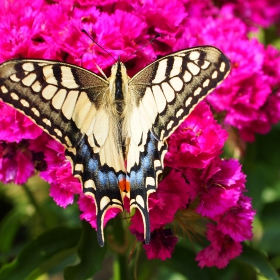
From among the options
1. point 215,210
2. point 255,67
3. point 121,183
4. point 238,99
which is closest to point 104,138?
point 121,183

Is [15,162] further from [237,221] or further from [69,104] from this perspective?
[237,221]

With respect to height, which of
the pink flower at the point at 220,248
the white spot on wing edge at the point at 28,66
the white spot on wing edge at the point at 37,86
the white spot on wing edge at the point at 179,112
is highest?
the white spot on wing edge at the point at 28,66

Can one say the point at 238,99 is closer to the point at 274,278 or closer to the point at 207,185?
the point at 207,185

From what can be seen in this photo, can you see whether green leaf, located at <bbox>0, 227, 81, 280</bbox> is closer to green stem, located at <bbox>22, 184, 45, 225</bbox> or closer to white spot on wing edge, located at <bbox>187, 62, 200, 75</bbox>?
green stem, located at <bbox>22, 184, 45, 225</bbox>

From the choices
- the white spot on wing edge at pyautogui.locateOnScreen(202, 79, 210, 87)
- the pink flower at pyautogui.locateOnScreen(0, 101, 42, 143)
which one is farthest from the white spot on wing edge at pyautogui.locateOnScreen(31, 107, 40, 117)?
the white spot on wing edge at pyautogui.locateOnScreen(202, 79, 210, 87)

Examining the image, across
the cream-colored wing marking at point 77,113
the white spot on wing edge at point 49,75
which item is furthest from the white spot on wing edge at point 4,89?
the white spot on wing edge at point 49,75

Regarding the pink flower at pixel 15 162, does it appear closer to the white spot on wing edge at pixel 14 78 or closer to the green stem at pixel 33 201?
the white spot on wing edge at pixel 14 78
